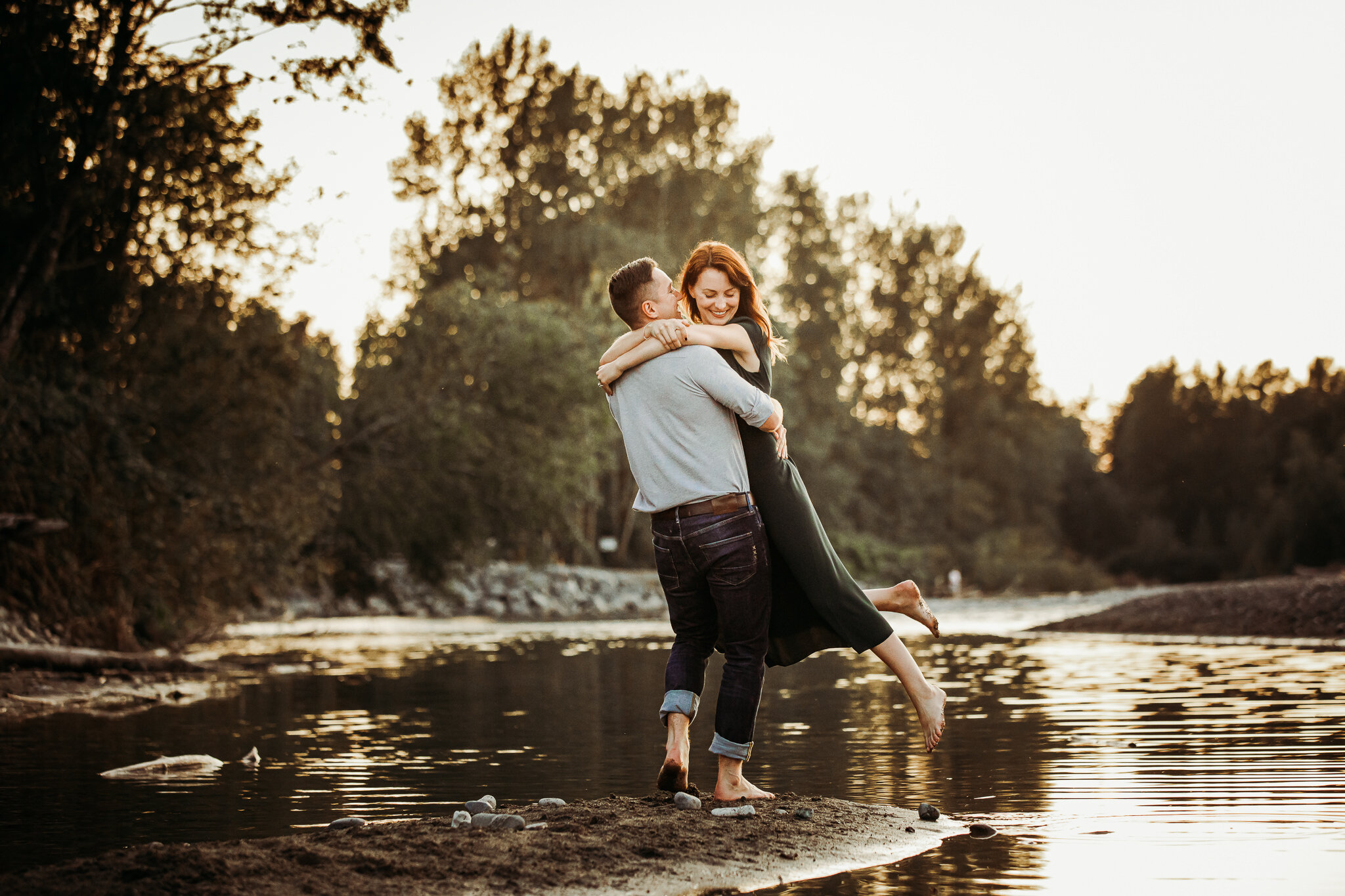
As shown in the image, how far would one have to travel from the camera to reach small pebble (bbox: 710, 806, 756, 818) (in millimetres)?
4371

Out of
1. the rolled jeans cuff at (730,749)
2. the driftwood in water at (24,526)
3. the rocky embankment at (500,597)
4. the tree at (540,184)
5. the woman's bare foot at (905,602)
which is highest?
the tree at (540,184)

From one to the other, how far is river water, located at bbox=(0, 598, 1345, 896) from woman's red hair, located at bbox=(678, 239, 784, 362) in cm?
186

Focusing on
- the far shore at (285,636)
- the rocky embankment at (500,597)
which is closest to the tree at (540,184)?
the rocky embankment at (500,597)

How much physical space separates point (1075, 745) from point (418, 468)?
2330cm

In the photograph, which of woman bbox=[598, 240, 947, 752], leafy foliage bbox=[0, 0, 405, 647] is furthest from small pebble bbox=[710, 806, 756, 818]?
leafy foliage bbox=[0, 0, 405, 647]

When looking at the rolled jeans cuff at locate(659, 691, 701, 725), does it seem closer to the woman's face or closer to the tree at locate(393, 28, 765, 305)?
the woman's face

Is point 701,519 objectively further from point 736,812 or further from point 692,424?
point 736,812

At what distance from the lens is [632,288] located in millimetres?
4918

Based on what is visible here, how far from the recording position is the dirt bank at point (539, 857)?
11.0 feet

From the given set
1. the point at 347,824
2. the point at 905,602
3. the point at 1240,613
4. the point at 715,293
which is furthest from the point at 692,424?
the point at 1240,613

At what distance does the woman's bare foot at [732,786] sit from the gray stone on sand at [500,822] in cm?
77

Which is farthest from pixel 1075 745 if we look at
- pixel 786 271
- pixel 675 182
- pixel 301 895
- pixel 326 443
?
pixel 786 271

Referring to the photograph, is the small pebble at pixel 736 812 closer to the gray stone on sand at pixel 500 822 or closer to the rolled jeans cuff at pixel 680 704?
the rolled jeans cuff at pixel 680 704

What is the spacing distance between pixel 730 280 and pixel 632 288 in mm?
407
